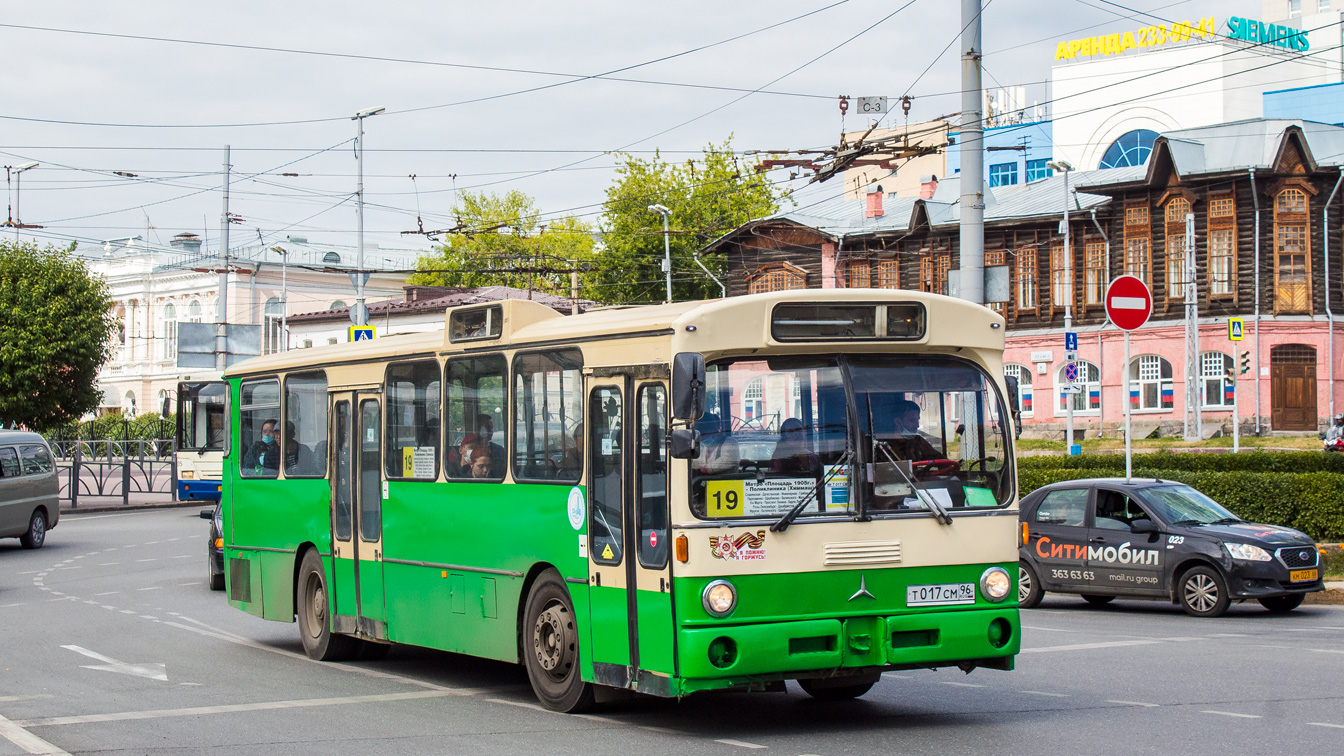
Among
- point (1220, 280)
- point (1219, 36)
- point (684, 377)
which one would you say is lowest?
point (684, 377)

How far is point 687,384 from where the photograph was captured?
8.09m

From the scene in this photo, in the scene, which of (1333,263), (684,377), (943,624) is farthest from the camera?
(1333,263)

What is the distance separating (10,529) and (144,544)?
2.62 m

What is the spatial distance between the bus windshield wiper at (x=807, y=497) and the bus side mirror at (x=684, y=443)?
66 cm

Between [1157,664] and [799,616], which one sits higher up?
[799,616]

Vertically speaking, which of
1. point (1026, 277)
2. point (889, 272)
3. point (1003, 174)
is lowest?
point (1026, 277)

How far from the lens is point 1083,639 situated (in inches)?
543

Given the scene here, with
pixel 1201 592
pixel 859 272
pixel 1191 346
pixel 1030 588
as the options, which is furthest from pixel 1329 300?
pixel 1201 592

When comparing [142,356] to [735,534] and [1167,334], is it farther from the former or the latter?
[735,534]

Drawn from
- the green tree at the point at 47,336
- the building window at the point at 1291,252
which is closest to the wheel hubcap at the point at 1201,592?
the green tree at the point at 47,336

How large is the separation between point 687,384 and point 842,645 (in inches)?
72.4

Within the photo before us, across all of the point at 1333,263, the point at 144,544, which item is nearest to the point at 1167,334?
the point at 1333,263

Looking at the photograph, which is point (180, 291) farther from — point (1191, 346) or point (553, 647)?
point (553, 647)

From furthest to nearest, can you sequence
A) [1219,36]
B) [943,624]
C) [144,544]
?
[1219,36]
[144,544]
[943,624]
